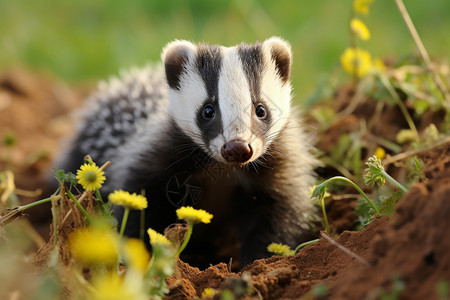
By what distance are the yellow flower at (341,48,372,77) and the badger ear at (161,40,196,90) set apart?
5.39 ft

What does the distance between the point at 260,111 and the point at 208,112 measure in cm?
29

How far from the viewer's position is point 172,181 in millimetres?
3443

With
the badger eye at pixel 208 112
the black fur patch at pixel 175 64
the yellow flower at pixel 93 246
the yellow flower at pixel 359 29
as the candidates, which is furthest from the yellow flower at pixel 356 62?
the yellow flower at pixel 93 246

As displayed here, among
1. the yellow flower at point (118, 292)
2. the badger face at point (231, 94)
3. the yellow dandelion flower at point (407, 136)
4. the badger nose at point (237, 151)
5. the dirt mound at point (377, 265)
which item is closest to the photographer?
the yellow flower at point (118, 292)

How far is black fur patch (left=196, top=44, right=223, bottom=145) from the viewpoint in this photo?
3.06m

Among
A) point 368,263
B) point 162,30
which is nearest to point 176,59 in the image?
point 368,263

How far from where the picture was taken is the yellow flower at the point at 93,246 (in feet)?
5.35

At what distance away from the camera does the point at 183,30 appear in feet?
25.7

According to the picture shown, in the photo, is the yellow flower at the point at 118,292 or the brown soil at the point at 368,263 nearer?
the yellow flower at the point at 118,292

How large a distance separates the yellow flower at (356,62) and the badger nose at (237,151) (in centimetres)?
209

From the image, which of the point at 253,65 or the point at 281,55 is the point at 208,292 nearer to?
the point at 253,65

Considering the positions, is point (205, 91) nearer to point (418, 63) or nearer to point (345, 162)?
point (345, 162)

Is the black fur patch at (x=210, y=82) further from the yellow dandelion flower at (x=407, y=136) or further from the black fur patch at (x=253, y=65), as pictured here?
the yellow dandelion flower at (x=407, y=136)

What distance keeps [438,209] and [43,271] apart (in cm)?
142
